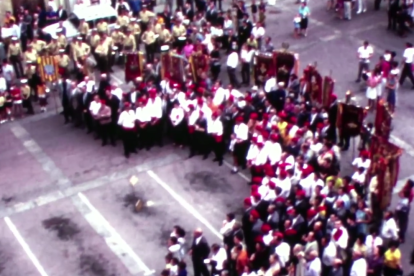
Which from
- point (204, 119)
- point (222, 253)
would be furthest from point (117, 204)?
point (222, 253)

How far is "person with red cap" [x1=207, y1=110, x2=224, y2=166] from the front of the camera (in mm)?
20438

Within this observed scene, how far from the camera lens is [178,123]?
21359 mm

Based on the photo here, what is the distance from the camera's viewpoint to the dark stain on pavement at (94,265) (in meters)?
17.4

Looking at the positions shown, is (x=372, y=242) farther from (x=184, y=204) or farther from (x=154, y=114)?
(x=154, y=114)

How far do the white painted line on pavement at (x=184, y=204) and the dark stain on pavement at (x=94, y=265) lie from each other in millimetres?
2534

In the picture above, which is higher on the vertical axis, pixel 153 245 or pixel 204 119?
pixel 204 119

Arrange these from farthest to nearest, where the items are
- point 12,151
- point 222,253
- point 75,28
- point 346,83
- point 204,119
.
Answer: point 75,28 → point 346,83 → point 12,151 → point 204,119 → point 222,253

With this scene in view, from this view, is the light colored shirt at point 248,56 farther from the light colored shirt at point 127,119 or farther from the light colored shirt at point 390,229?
the light colored shirt at point 390,229

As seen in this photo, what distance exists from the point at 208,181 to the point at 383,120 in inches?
181

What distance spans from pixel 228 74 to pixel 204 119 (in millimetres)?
4818

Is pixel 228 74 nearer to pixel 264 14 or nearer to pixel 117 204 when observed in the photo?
pixel 264 14

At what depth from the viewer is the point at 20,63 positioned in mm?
26406

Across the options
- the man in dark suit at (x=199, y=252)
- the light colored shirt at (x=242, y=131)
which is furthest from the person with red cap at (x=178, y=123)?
the man in dark suit at (x=199, y=252)

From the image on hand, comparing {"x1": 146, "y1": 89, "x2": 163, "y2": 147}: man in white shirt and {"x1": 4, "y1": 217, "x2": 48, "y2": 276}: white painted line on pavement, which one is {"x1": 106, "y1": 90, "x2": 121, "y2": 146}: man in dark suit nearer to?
{"x1": 146, "y1": 89, "x2": 163, "y2": 147}: man in white shirt
